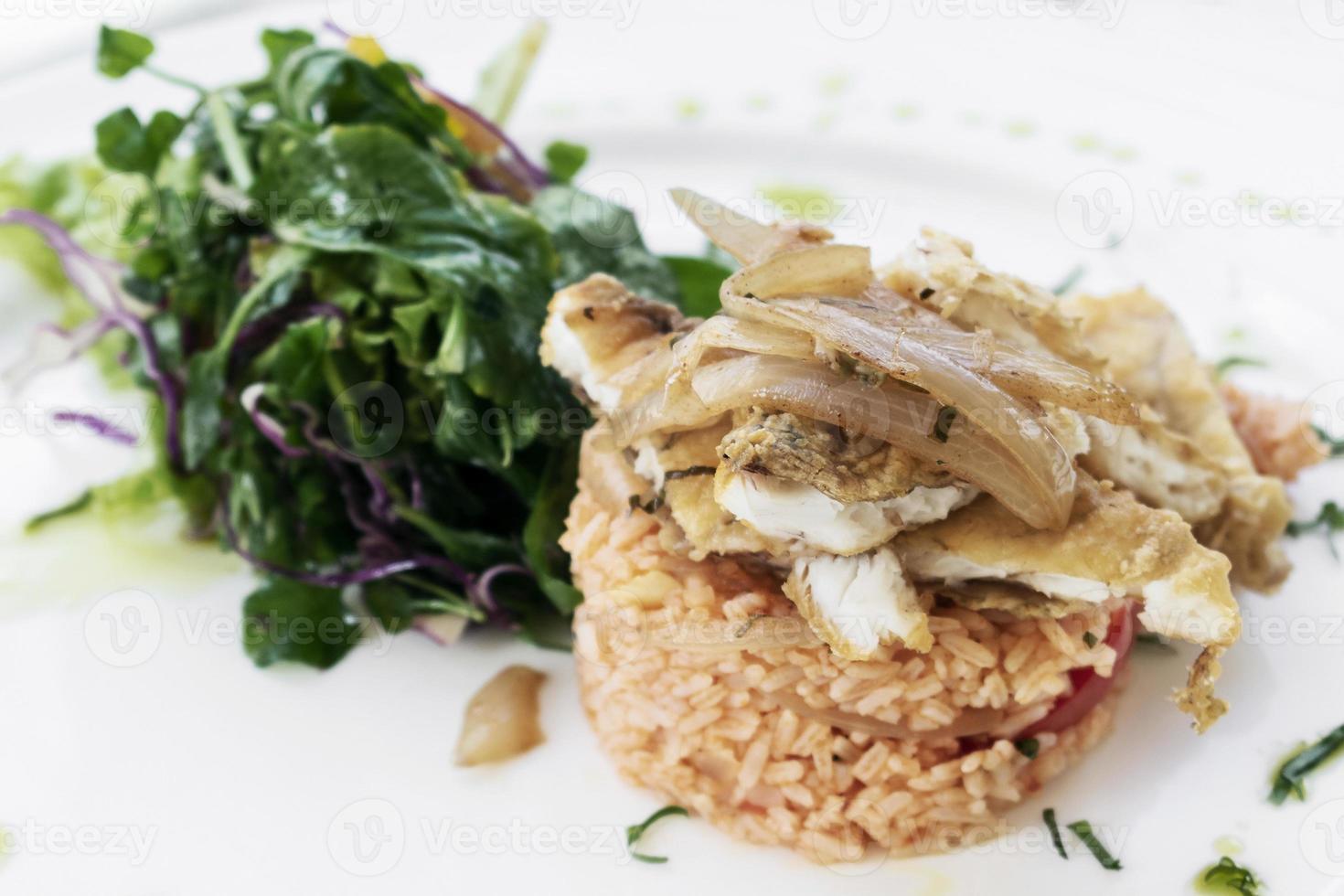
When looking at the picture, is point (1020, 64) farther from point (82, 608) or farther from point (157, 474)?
point (82, 608)

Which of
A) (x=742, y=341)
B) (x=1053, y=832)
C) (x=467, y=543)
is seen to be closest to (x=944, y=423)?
(x=742, y=341)

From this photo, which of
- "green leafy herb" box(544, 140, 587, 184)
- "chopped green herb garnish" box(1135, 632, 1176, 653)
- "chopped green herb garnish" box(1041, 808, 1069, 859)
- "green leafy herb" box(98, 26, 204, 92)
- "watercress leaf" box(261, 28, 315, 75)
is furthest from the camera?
"green leafy herb" box(544, 140, 587, 184)

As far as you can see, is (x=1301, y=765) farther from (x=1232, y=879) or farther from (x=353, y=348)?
(x=353, y=348)

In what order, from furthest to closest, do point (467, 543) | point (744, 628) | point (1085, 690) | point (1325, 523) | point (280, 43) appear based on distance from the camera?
point (280, 43) < point (467, 543) < point (1325, 523) < point (1085, 690) < point (744, 628)

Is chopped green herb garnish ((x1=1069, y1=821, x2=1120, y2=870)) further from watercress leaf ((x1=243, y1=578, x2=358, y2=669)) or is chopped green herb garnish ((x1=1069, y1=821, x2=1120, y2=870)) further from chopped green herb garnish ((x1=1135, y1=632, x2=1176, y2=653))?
watercress leaf ((x1=243, y1=578, x2=358, y2=669))

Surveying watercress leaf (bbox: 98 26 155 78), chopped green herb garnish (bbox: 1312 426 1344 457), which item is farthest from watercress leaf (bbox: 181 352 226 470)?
chopped green herb garnish (bbox: 1312 426 1344 457)

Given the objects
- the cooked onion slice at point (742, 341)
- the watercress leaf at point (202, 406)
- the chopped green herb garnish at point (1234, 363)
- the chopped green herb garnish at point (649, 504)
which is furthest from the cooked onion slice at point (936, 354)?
the watercress leaf at point (202, 406)

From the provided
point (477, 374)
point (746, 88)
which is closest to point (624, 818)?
point (477, 374)
